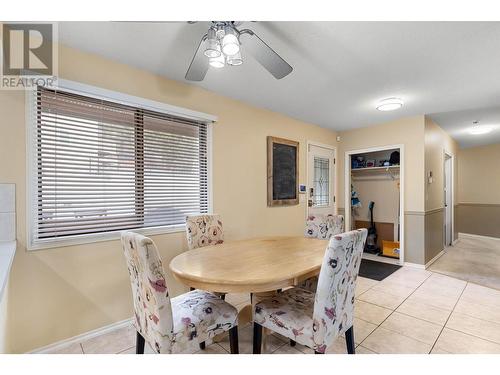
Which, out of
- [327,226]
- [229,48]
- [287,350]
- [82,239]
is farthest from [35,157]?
[327,226]

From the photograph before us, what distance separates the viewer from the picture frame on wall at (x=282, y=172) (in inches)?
135

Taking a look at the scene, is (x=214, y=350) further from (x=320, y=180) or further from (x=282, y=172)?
(x=320, y=180)

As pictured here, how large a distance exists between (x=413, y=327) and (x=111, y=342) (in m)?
2.50

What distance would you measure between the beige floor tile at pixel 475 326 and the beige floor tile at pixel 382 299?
45 centimetres

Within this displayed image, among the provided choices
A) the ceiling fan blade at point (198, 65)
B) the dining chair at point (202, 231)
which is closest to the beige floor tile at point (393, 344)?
the dining chair at point (202, 231)

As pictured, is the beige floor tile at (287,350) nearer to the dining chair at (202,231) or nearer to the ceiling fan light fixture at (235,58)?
the dining chair at (202,231)

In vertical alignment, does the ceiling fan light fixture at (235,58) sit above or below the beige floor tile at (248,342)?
above

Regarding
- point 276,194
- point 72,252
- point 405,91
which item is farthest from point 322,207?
point 72,252

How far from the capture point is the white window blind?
1.85m

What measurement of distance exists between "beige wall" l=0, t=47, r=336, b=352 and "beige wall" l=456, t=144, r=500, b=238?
6147 millimetres

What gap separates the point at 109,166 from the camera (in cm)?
212
